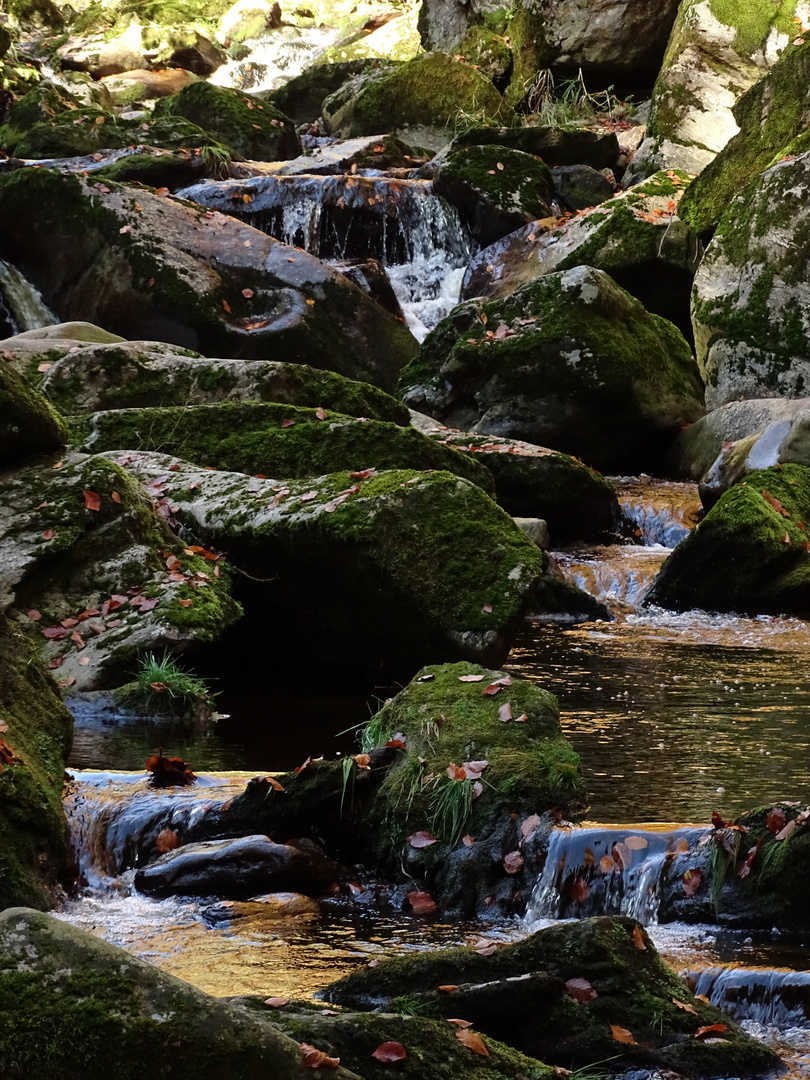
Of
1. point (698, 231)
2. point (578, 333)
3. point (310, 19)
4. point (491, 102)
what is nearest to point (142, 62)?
point (310, 19)

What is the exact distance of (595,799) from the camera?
5211 mm

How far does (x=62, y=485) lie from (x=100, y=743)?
1876mm

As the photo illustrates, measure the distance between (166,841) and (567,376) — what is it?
9568 millimetres

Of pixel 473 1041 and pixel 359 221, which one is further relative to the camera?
pixel 359 221

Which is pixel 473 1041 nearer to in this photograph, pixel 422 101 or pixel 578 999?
pixel 578 999

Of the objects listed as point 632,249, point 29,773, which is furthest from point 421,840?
point 632,249

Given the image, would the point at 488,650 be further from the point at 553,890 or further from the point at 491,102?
the point at 491,102

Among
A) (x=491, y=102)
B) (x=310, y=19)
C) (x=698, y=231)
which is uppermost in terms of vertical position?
(x=310, y=19)

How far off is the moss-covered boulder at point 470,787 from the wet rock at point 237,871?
1.05ft

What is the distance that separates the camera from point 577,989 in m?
3.22

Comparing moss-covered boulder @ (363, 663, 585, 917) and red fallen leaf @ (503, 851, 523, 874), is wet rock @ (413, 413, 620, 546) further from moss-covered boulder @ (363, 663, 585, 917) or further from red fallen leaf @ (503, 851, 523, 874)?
red fallen leaf @ (503, 851, 523, 874)

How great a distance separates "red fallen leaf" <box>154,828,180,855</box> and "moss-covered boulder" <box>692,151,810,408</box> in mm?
10752

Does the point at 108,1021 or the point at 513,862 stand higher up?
the point at 108,1021

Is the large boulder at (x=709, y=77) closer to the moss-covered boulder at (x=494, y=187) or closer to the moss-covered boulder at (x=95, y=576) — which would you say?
the moss-covered boulder at (x=494, y=187)
